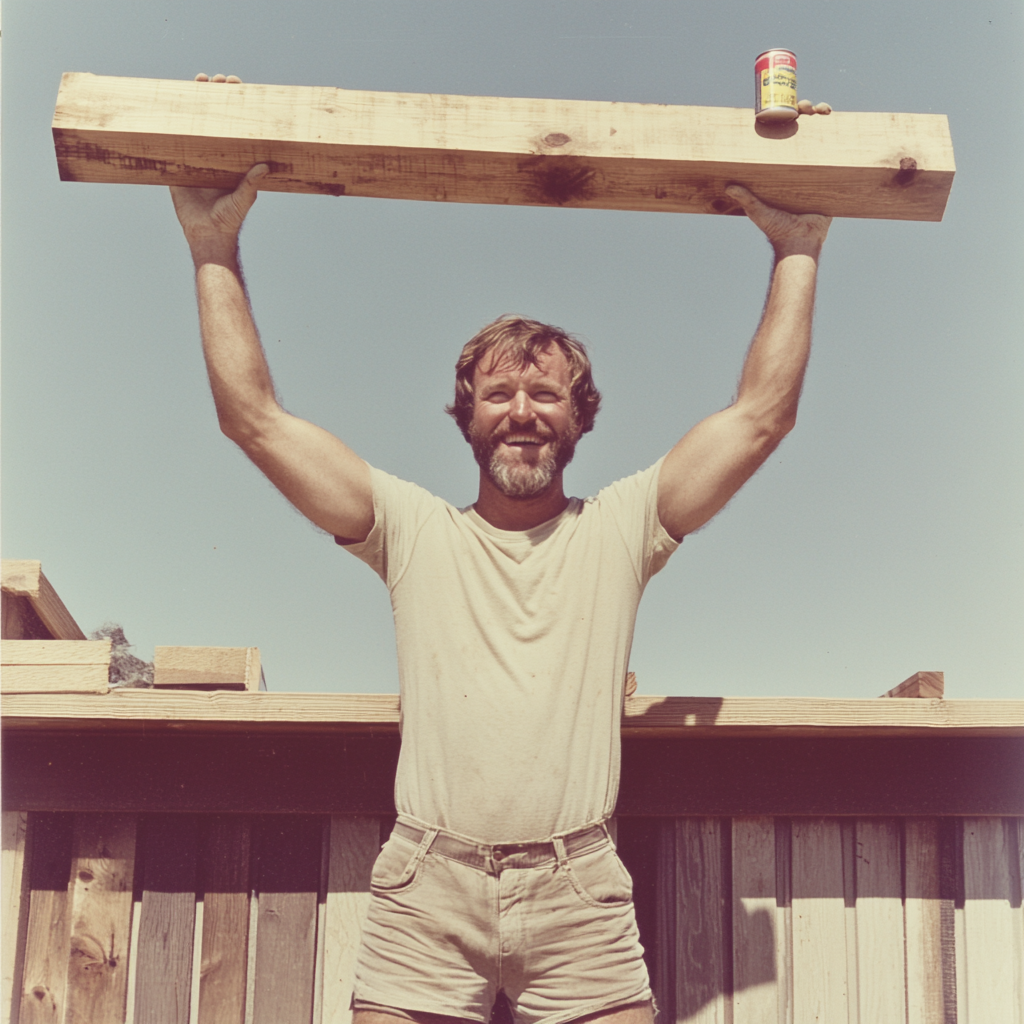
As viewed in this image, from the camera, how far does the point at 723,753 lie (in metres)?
4.12

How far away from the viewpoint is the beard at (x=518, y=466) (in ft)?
10.6

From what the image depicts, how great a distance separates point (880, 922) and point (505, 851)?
6.31 feet

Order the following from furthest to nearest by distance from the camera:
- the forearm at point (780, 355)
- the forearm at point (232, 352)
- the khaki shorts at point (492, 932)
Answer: the forearm at point (780, 355), the forearm at point (232, 352), the khaki shorts at point (492, 932)

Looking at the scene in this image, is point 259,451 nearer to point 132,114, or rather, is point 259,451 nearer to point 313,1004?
point 132,114

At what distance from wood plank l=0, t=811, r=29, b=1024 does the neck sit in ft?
6.73

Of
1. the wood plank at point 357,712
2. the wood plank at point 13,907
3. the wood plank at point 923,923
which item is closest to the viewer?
the wood plank at point 357,712

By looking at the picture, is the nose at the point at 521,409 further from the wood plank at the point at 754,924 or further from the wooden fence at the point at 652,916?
the wood plank at the point at 754,924

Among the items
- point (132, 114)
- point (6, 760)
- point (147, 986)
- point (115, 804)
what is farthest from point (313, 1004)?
point (132, 114)

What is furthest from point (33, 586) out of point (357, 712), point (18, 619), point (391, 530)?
point (391, 530)

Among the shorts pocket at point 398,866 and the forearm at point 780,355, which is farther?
the forearm at point 780,355

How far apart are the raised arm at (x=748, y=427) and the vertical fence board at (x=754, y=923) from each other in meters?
1.45

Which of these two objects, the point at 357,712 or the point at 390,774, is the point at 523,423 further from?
the point at 390,774

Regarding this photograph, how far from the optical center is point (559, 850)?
9.54 feet

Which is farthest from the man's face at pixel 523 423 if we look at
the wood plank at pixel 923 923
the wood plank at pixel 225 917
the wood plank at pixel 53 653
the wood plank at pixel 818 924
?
the wood plank at pixel 923 923
